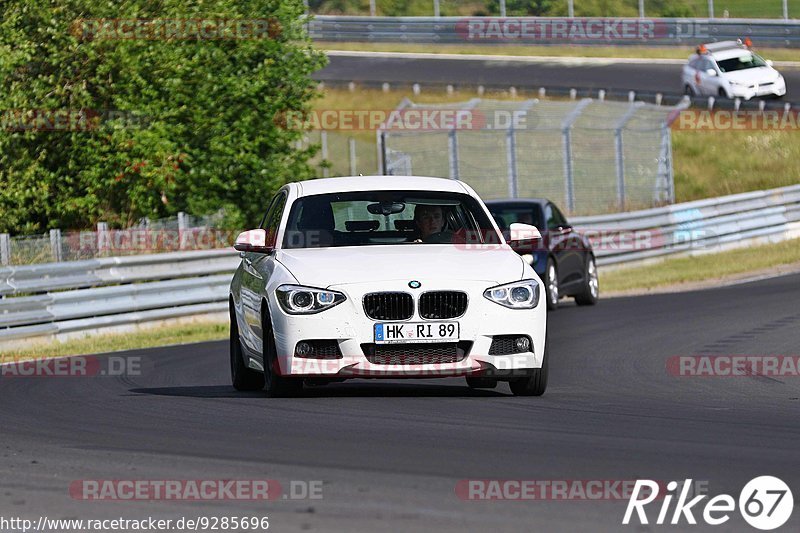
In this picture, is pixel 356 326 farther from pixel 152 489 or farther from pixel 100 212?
pixel 100 212

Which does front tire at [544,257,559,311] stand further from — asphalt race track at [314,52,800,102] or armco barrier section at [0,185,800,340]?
asphalt race track at [314,52,800,102]

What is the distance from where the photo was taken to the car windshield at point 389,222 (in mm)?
11883

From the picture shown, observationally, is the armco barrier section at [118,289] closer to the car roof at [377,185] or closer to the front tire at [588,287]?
the front tire at [588,287]

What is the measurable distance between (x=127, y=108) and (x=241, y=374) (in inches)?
624

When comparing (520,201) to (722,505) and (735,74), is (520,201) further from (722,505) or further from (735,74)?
(735,74)

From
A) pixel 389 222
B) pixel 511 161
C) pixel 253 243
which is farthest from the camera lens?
pixel 511 161

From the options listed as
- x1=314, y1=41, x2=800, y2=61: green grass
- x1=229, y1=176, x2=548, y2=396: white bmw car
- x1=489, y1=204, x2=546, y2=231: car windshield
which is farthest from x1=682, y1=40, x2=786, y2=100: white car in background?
x1=229, y1=176, x2=548, y2=396: white bmw car

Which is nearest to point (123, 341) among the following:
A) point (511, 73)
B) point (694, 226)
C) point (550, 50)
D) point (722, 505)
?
point (722, 505)

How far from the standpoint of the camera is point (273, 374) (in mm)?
11344

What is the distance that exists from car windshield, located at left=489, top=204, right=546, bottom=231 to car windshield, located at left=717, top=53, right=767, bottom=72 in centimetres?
2529

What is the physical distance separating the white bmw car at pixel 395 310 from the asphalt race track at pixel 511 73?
4069 centimetres

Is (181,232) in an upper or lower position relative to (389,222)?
lower

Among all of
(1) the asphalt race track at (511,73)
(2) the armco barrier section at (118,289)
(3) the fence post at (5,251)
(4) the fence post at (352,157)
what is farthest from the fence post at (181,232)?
(1) the asphalt race track at (511,73)

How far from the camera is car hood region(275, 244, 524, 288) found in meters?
10.9
